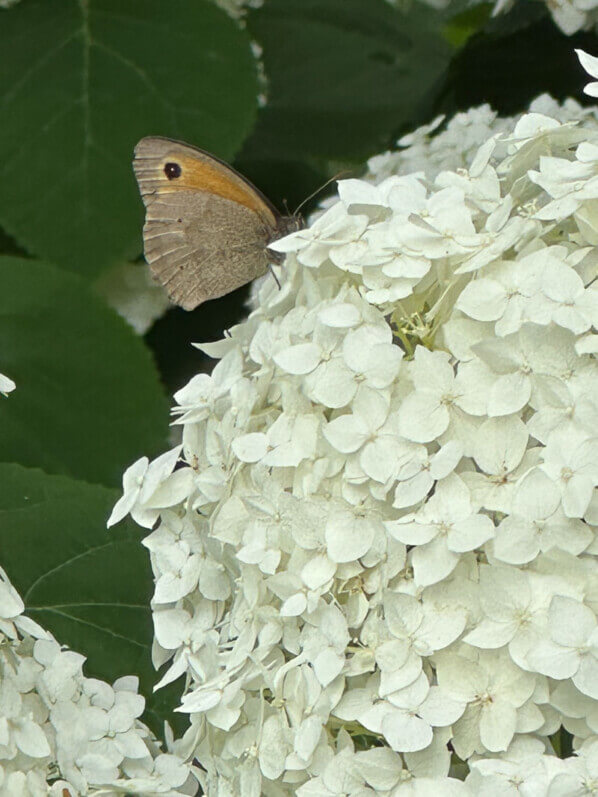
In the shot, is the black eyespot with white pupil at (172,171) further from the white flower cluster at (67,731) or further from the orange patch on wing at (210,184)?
the white flower cluster at (67,731)

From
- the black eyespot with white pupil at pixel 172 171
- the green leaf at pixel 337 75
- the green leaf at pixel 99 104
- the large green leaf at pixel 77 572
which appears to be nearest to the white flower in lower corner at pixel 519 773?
the large green leaf at pixel 77 572

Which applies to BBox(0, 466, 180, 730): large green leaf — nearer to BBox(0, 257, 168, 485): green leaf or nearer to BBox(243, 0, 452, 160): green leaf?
BBox(0, 257, 168, 485): green leaf

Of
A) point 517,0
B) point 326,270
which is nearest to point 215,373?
point 326,270

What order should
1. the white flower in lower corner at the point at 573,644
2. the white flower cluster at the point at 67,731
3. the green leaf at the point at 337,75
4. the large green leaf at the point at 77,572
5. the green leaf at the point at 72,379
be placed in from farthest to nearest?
the green leaf at the point at 337,75 < the green leaf at the point at 72,379 < the large green leaf at the point at 77,572 < the white flower cluster at the point at 67,731 < the white flower in lower corner at the point at 573,644

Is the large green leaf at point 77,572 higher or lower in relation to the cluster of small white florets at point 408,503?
lower

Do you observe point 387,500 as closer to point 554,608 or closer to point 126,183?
point 554,608

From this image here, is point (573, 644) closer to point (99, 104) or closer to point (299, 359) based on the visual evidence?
point (299, 359)
